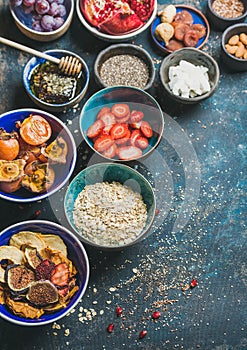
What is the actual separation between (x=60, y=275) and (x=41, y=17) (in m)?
1.11

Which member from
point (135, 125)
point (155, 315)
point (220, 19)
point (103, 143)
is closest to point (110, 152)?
point (103, 143)

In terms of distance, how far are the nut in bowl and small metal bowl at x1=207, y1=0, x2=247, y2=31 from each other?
1.99 ft

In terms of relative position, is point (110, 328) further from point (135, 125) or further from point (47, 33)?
point (47, 33)

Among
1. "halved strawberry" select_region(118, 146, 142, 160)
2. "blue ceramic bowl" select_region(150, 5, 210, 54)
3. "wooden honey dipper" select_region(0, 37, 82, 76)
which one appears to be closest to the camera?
"halved strawberry" select_region(118, 146, 142, 160)

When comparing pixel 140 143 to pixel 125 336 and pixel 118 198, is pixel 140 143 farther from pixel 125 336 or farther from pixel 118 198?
pixel 125 336

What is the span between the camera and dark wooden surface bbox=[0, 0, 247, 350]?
2.41 meters

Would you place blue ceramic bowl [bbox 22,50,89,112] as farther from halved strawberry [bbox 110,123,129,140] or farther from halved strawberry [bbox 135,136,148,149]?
halved strawberry [bbox 135,136,148,149]

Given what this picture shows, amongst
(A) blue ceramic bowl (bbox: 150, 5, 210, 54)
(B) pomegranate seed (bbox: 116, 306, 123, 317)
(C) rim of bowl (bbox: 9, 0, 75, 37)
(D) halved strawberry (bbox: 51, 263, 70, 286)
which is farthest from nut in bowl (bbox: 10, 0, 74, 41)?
(B) pomegranate seed (bbox: 116, 306, 123, 317)

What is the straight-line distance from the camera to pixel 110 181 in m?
2.53

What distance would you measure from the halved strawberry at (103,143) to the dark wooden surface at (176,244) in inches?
3.7

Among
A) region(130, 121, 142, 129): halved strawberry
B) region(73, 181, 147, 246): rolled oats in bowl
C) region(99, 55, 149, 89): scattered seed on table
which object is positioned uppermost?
region(99, 55, 149, 89): scattered seed on table

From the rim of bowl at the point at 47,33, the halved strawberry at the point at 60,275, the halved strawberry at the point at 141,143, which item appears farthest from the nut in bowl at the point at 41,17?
the halved strawberry at the point at 60,275

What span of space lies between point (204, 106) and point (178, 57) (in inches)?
9.4

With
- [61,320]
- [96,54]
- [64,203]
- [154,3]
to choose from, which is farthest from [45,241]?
[154,3]
